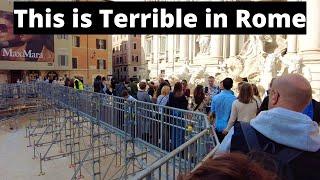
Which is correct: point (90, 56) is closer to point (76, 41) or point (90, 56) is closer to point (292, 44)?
point (76, 41)

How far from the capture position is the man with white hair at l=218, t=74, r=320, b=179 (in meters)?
1.69

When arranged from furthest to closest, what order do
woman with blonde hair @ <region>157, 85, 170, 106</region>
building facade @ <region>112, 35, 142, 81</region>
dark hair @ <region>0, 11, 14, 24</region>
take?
building facade @ <region>112, 35, 142, 81</region> → dark hair @ <region>0, 11, 14, 24</region> → woman with blonde hair @ <region>157, 85, 170, 106</region>

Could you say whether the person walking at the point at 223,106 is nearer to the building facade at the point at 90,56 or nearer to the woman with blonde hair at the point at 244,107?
the woman with blonde hair at the point at 244,107

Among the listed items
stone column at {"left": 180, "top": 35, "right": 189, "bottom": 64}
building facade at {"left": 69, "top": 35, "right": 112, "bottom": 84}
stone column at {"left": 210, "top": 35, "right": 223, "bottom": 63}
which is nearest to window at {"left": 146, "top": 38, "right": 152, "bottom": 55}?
building facade at {"left": 69, "top": 35, "right": 112, "bottom": 84}

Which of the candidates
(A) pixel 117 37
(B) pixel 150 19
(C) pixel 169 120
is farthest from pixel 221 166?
(A) pixel 117 37

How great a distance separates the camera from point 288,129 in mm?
1790

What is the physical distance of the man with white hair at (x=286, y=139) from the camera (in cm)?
169

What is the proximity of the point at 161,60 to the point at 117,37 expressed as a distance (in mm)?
24687

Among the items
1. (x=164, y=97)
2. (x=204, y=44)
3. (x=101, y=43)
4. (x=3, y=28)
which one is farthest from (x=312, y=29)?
(x=101, y=43)

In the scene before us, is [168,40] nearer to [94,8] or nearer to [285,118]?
[94,8]

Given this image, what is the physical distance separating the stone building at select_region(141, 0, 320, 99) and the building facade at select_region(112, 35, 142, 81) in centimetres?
1667

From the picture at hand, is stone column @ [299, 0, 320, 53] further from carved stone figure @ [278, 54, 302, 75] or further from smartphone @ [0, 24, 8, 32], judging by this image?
smartphone @ [0, 24, 8, 32]

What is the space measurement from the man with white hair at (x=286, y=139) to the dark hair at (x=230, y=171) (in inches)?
27.1

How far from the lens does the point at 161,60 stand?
40062 mm
